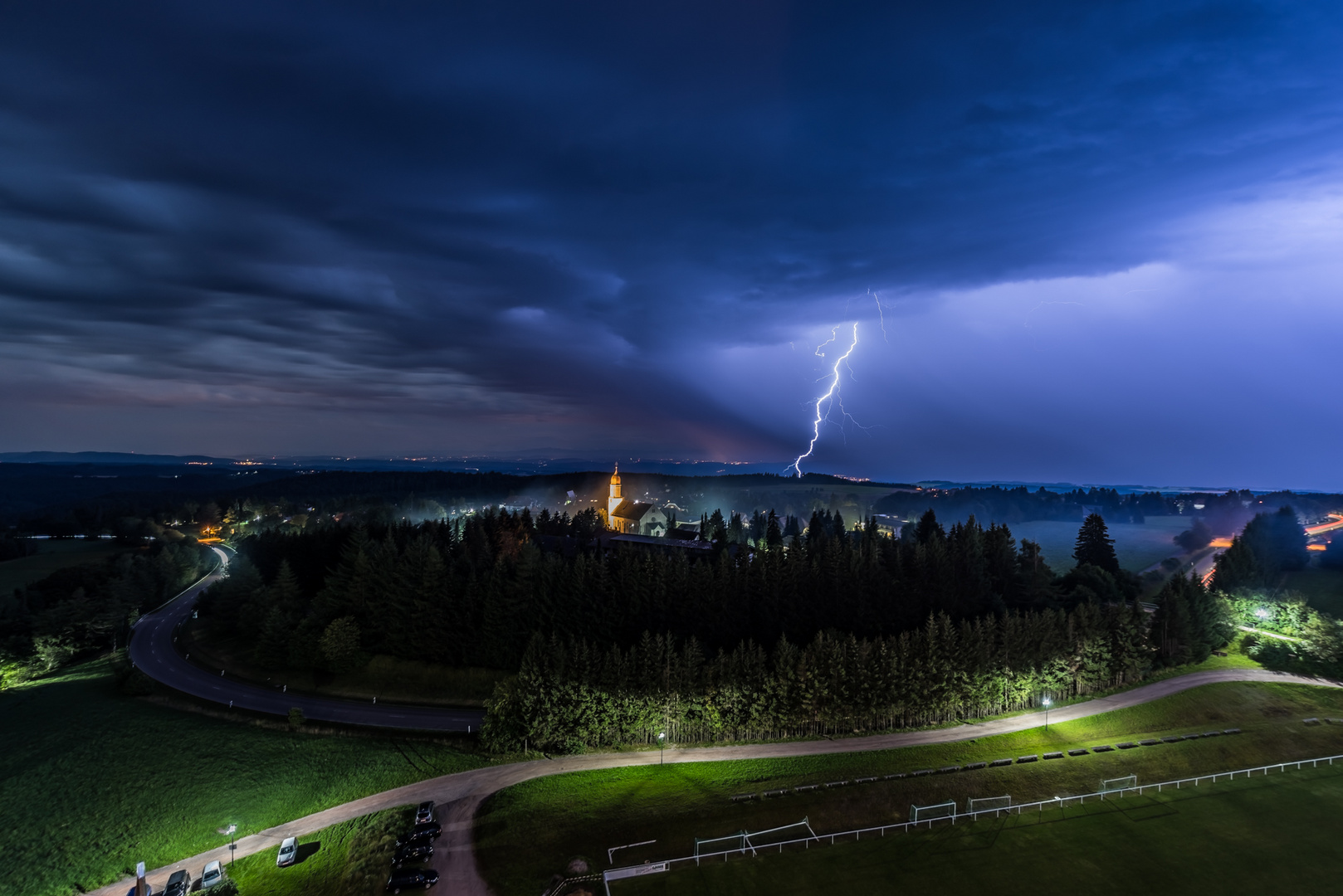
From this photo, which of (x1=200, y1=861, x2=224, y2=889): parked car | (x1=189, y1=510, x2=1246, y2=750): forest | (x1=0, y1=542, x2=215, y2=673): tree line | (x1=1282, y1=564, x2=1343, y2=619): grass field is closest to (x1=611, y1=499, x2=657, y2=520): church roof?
(x1=189, y1=510, x2=1246, y2=750): forest

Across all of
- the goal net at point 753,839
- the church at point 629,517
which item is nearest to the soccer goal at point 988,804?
the goal net at point 753,839

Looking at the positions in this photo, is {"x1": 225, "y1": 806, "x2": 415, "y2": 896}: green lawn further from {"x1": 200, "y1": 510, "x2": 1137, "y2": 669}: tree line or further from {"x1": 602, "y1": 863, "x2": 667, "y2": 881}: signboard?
{"x1": 200, "y1": 510, "x2": 1137, "y2": 669}: tree line

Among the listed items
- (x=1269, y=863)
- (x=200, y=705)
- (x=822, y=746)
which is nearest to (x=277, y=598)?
(x=200, y=705)

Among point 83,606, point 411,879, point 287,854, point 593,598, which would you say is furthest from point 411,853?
point 83,606

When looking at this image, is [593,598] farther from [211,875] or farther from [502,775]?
[211,875]

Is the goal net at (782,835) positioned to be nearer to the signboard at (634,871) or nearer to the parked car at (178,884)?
the signboard at (634,871)

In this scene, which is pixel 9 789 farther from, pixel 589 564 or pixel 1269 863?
pixel 1269 863
